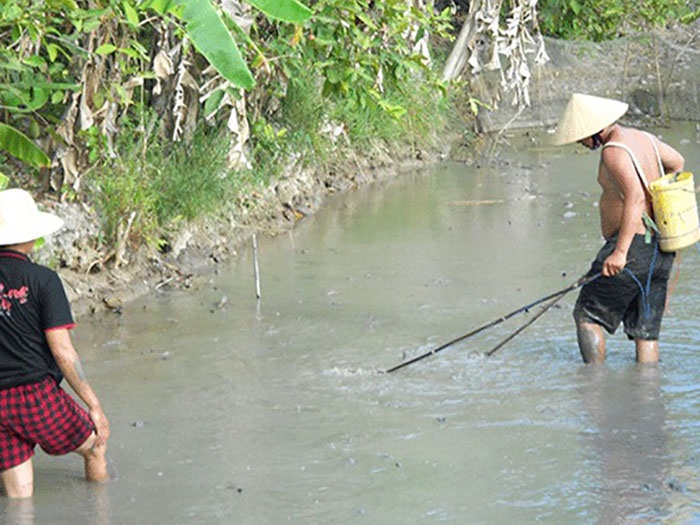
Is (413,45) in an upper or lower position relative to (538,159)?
upper

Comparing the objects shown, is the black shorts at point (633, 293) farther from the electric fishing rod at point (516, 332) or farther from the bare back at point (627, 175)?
the electric fishing rod at point (516, 332)

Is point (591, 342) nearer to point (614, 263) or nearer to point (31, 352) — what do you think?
point (614, 263)

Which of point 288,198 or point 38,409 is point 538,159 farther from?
point 38,409

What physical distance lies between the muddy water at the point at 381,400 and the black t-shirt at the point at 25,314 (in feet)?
2.20

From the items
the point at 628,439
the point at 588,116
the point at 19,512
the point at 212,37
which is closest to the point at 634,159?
the point at 588,116

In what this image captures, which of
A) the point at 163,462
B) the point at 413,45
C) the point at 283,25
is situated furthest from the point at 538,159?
the point at 163,462

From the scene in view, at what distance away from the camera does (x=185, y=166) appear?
10.5 m

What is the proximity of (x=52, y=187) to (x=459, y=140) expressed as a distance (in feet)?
26.4

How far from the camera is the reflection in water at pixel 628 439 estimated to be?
223 inches

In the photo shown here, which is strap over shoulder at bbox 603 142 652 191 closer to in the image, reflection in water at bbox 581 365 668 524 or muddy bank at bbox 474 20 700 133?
reflection in water at bbox 581 365 668 524

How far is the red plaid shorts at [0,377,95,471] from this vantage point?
17.9 feet

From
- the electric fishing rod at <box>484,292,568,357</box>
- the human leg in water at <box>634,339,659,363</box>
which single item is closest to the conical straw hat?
the electric fishing rod at <box>484,292,568,357</box>

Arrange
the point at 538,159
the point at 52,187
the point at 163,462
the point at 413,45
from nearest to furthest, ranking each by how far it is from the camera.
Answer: the point at 163,462, the point at 52,187, the point at 413,45, the point at 538,159

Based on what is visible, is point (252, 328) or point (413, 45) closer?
point (252, 328)
